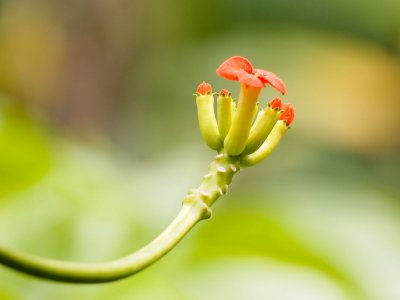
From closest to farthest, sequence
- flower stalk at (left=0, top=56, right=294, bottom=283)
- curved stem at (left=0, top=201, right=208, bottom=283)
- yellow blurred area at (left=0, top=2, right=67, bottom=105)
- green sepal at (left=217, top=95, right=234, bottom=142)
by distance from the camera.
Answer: curved stem at (left=0, top=201, right=208, bottom=283) < flower stalk at (left=0, top=56, right=294, bottom=283) < green sepal at (left=217, top=95, right=234, bottom=142) < yellow blurred area at (left=0, top=2, right=67, bottom=105)

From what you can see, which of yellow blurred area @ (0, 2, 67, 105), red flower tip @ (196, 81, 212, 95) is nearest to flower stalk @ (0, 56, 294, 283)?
red flower tip @ (196, 81, 212, 95)

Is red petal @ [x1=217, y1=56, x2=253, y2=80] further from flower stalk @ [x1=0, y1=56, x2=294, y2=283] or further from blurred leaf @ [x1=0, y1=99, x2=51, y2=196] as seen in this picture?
blurred leaf @ [x1=0, y1=99, x2=51, y2=196]

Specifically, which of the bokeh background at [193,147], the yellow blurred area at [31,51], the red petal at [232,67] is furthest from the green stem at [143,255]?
the yellow blurred area at [31,51]

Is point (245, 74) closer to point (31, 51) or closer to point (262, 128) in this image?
A: point (262, 128)

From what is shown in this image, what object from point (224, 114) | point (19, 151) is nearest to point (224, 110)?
point (224, 114)

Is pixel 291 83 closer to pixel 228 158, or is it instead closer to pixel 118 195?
pixel 118 195

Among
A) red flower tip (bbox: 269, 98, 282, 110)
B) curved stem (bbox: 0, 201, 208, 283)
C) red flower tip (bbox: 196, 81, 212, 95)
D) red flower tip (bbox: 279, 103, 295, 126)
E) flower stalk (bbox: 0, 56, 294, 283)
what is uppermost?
red flower tip (bbox: 279, 103, 295, 126)

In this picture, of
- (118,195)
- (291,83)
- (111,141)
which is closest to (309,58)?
(291,83)

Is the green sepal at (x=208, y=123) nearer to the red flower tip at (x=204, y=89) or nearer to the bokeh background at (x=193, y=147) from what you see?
the red flower tip at (x=204, y=89)
